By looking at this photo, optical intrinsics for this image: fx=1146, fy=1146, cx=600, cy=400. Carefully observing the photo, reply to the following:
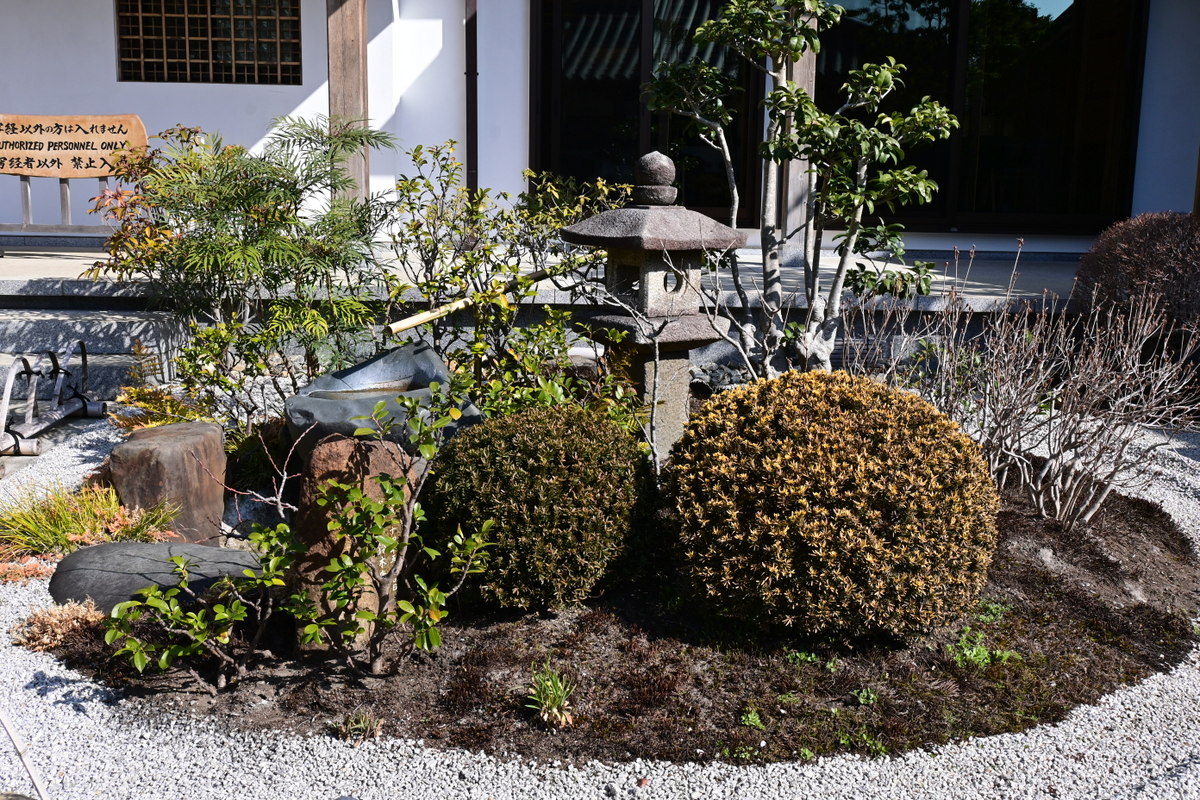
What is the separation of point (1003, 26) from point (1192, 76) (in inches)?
69.3

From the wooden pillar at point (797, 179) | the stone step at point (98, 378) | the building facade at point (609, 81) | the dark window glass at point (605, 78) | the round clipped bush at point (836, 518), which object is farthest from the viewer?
the dark window glass at point (605, 78)

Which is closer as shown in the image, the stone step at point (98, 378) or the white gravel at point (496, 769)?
the white gravel at point (496, 769)

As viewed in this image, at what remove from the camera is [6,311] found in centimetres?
768

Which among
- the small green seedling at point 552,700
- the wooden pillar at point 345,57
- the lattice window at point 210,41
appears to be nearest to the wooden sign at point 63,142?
the lattice window at point 210,41

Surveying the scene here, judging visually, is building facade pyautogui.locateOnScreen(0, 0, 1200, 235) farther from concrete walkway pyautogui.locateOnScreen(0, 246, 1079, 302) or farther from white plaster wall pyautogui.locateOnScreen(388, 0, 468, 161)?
concrete walkway pyautogui.locateOnScreen(0, 246, 1079, 302)

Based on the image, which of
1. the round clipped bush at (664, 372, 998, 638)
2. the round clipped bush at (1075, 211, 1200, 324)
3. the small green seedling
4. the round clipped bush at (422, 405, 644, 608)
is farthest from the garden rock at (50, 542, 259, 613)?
the round clipped bush at (1075, 211, 1200, 324)

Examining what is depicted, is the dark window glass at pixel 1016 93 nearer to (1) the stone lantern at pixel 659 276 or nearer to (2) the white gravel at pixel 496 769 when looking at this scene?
(1) the stone lantern at pixel 659 276

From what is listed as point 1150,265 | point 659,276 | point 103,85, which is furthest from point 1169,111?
point 103,85

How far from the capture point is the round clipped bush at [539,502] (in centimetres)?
382

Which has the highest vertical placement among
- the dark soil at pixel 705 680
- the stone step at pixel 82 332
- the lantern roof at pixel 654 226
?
the lantern roof at pixel 654 226

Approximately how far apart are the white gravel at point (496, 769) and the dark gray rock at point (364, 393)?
1.55 metres

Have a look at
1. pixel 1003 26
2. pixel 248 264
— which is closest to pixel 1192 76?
pixel 1003 26

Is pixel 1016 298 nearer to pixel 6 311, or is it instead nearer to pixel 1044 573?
pixel 1044 573

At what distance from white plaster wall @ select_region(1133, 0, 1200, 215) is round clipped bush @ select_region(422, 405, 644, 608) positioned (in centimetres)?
855
